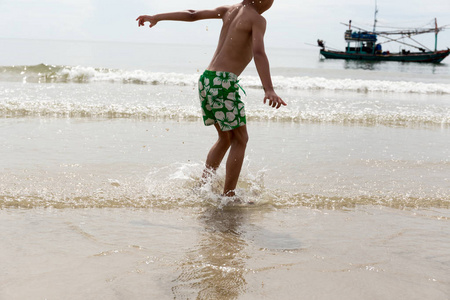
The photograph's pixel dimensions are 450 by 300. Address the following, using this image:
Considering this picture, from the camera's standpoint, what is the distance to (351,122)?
314 inches

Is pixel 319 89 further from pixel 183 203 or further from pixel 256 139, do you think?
pixel 183 203

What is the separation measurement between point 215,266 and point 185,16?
89.4 inches

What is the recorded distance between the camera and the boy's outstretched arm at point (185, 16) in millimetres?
3691

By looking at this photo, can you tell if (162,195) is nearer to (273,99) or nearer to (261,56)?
(273,99)

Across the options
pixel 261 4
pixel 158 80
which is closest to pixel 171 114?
pixel 261 4

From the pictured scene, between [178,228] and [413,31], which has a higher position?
[413,31]

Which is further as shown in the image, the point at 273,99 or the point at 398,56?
the point at 398,56

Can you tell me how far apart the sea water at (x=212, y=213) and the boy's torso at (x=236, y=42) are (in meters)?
1.02

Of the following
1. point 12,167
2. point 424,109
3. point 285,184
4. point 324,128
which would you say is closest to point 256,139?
point 324,128

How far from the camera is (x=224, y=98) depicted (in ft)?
11.2

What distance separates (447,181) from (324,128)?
3.05 meters

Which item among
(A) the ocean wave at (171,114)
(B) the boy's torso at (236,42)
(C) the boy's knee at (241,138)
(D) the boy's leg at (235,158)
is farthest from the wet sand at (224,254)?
(A) the ocean wave at (171,114)

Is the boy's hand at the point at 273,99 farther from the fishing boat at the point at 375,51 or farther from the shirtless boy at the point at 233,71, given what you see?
the fishing boat at the point at 375,51

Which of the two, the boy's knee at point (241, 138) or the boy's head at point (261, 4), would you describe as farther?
the boy's knee at point (241, 138)
